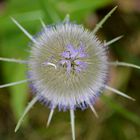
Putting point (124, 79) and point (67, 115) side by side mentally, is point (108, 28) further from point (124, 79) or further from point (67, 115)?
point (67, 115)

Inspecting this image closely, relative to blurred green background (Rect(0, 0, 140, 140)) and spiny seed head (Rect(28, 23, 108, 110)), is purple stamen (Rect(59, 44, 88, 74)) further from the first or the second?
blurred green background (Rect(0, 0, 140, 140))

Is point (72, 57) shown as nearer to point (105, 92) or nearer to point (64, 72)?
point (64, 72)

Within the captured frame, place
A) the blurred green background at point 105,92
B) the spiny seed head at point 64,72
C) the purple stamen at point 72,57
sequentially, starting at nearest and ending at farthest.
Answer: the purple stamen at point 72,57, the spiny seed head at point 64,72, the blurred green background at point 105,92

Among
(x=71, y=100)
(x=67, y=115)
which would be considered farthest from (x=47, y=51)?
(x=67, y=115)

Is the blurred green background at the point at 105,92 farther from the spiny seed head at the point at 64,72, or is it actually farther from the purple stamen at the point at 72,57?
the purple stamen at the point at 72,57

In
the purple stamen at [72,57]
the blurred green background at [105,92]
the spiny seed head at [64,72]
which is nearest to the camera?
the purple stamen at [72,57]

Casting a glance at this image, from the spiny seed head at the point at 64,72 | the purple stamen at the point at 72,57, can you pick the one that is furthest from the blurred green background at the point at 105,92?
the purple stamen at the point at 72,57
